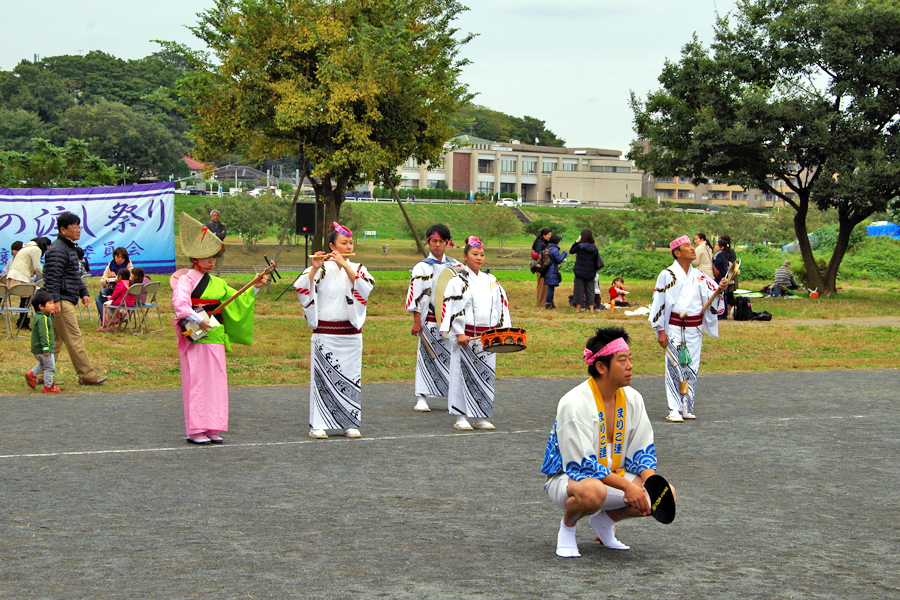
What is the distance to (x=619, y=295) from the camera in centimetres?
2231

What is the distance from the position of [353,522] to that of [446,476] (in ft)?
4.67

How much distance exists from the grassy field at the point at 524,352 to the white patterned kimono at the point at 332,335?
3435 millimetres

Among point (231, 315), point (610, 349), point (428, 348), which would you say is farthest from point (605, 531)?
point (428, 348)

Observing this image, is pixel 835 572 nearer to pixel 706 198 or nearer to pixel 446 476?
pixel 446 476

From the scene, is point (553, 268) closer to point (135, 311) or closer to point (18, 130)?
point (135, 311)

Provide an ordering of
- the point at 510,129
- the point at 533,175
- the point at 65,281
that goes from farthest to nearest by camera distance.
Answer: the point at 510,129
the point at 533,175
the point at 65,281

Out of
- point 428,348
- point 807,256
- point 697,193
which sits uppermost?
point 697,193

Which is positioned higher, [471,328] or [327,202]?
[327,202]

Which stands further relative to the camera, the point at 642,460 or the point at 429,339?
the point at 429,339

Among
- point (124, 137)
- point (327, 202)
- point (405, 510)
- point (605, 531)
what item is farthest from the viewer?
point (124, 137)

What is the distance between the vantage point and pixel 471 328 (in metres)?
8.96

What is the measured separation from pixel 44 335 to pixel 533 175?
106544 millimetres

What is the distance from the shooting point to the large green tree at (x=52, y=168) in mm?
33562

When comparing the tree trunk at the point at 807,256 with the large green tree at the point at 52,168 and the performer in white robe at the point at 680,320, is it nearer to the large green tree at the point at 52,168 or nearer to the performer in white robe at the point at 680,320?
the performer in white robe at the point at 680,320
